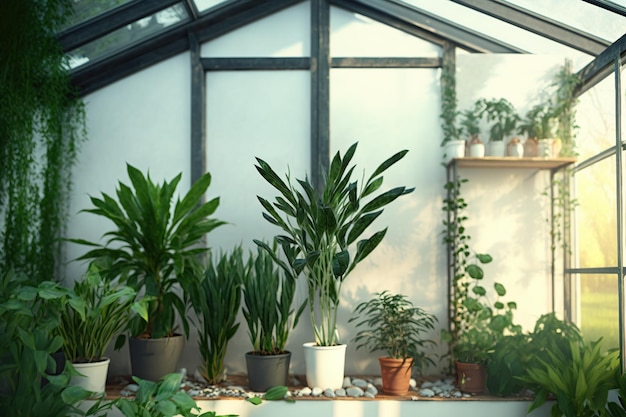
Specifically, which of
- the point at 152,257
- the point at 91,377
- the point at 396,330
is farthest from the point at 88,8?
the point at 396,330

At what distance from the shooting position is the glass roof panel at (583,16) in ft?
14.2

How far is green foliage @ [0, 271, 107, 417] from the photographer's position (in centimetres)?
326

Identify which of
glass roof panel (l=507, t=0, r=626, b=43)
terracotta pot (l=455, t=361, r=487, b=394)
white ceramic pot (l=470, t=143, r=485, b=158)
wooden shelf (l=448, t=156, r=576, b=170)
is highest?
glass roof panel (l=507, t=0, r=626, b=43)

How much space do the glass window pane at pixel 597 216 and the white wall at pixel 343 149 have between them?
395mm

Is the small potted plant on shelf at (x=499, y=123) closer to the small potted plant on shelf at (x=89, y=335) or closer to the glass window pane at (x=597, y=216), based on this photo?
Result: the glass window pane at (x=597, y=216)

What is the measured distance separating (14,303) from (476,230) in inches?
142

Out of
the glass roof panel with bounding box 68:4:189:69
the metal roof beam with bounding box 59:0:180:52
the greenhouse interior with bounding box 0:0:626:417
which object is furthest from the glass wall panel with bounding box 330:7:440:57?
the metal roof beam with bounding box 59:0:180:52

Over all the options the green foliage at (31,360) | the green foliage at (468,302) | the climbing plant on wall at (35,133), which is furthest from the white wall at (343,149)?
the green foliage at (31,360)

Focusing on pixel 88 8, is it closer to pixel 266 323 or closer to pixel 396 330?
pixel 266 323

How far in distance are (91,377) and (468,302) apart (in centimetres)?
277

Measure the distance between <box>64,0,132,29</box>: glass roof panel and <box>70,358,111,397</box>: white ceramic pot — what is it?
8.26 ft

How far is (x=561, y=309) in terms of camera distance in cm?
529

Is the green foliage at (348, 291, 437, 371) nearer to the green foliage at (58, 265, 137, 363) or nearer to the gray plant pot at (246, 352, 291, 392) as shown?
the gray plant pot at (246, 352, 291, 392)

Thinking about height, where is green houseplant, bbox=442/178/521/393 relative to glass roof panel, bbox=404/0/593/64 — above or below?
below
